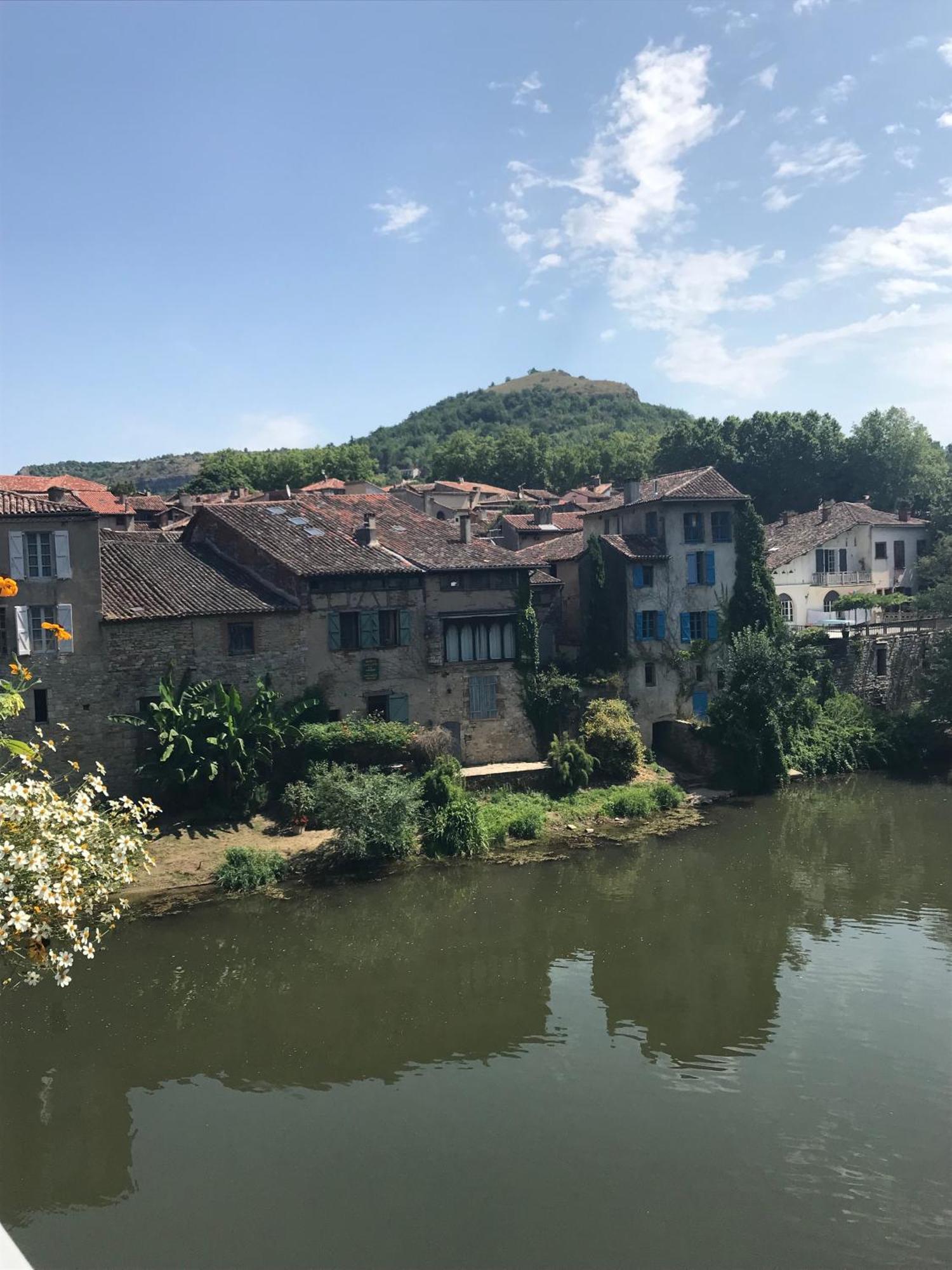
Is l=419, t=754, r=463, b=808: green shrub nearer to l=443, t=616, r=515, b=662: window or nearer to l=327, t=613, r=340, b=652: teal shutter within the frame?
l=443, t=616, r=515, b=662: window

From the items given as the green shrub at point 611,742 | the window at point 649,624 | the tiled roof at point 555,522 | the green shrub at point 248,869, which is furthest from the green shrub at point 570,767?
the tiled roof at point 555,522

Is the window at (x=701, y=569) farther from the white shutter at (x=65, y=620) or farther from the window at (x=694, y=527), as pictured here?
the white shutter at (x=65, y=620)

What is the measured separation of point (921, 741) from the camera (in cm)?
3938

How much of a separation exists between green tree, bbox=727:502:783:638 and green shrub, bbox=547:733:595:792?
9873 millimetres

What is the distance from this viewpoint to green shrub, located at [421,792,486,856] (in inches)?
1117

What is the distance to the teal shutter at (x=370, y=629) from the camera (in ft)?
106

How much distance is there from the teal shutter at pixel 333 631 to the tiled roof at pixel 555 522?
20578mm

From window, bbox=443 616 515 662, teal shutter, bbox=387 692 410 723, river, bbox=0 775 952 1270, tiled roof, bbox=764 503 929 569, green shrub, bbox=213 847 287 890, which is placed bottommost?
river, bbox=0 775 952 1270

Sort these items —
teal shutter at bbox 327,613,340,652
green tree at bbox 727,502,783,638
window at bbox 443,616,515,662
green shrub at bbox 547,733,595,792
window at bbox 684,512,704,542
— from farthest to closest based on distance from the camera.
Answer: green tree at bbox 727,502,783,638 < window at bbox 684,512,704,542 < window at bbox 443,616,515,662 < green shrub at bbox 547,733,595,792 < teal shutter at bbox 327,613,340,652

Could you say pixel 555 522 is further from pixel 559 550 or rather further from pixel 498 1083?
pixel 498 1083

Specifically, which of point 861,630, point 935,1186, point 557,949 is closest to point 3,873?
point 935,1186

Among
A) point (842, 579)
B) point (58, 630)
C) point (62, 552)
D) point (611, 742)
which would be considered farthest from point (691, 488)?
point (58, 630)

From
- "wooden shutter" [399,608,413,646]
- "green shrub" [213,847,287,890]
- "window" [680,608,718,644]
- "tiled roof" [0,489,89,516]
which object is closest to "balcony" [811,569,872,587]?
"window" [680,608,718,644]

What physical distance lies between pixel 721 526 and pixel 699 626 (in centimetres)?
426
